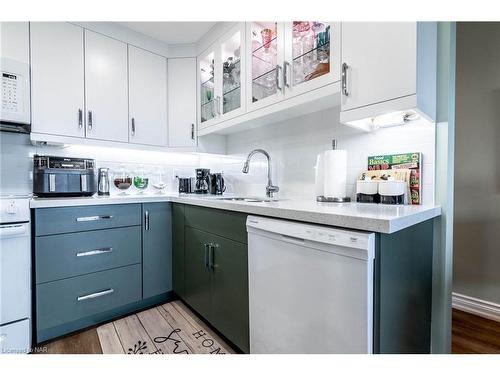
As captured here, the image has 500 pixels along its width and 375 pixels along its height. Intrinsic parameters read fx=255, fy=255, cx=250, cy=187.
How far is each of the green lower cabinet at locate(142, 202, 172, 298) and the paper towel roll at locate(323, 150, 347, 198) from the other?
1.31m

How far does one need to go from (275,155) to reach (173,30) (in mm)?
1379

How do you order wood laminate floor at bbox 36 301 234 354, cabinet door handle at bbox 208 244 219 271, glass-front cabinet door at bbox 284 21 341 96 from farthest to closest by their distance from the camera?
cabinet door handle at bbox 208 244 219 271, wood laminate floor at bbox 36 301 234 354, glass-front cabinet door at bbox 284 21 341 96

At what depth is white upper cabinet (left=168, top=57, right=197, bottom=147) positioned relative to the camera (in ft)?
7.82

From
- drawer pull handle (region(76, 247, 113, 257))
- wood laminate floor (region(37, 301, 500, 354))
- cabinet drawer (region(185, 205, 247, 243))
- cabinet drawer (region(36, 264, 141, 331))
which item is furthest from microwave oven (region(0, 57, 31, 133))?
wood laminate floor (region(37, 301, 500, 354))

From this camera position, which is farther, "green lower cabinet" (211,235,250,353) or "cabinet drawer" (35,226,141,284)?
"cabinet drawer" (35,226,141,284)

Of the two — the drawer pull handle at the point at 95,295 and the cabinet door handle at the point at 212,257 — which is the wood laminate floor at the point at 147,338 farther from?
the cabinet door handle at the point at 212,257

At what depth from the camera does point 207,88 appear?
230 cm

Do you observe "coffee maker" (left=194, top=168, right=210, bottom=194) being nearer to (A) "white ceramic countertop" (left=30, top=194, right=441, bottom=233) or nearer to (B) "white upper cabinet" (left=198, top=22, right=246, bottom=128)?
(B) "white upper cabinet" (left=198, top=22, right=246, bottom=128)

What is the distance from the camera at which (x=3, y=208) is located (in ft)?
4.45

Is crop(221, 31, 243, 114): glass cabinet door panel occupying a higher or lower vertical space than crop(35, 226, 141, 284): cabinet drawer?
higher

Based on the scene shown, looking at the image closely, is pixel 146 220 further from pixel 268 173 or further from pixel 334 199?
pixel 334 199

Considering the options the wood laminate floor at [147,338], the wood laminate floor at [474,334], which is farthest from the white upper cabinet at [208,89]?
the wood laminate floor at [474,334]

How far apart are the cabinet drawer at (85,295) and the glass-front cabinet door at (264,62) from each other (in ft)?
5.01
